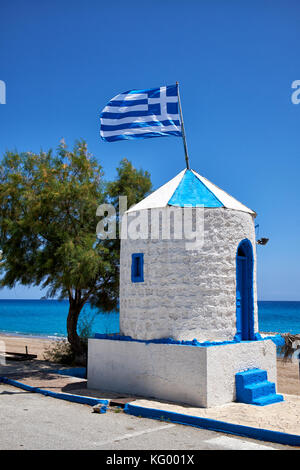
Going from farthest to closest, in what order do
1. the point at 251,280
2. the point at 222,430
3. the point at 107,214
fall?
1. the point at 107,214
2. the point at 251,280
3. the point at 222,430

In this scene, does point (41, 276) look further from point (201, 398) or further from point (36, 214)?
point (201, 398)

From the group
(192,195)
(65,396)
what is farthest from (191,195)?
(65,396)

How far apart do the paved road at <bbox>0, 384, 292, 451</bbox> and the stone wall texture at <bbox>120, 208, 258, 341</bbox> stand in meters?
2.38

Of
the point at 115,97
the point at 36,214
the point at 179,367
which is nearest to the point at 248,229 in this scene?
the point at 179,367

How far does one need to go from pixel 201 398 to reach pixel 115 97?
327 inches

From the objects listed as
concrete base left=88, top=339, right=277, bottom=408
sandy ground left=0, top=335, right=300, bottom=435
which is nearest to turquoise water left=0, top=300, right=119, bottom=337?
sandy ground left=0, top=335, right=300, bottom=435

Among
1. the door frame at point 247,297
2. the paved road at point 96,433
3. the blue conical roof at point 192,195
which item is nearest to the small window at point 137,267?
the blue conical roof at point 192,195

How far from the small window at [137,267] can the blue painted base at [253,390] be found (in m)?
3.32

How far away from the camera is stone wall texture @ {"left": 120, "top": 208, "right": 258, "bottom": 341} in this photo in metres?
10.5

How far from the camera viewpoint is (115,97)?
1260cm

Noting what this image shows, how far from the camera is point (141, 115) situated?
1220 cm

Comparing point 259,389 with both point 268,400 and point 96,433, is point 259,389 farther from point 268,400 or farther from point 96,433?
point 96,433

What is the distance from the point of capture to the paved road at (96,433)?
715 centimetres

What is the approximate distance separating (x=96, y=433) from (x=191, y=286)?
4012 mm
